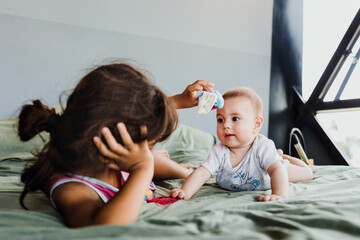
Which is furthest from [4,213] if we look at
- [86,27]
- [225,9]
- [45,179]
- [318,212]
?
[225,9]

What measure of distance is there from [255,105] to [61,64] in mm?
1594

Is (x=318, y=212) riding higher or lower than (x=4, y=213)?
higher

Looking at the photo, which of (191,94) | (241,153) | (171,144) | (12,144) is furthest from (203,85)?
(12,144)

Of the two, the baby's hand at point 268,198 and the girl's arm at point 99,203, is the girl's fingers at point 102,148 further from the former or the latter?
the baby's hand at point 268,198

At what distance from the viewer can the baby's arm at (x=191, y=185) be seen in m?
1.11

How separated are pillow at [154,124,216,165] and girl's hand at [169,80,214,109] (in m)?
0.70

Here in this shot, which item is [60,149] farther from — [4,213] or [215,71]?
[215,71]

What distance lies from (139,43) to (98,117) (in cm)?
196

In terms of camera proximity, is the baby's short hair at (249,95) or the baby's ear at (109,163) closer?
the baby's ear at (109,163)

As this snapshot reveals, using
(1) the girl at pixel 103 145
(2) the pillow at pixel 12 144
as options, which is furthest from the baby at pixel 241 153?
(2) the pillow at pixel 12 144

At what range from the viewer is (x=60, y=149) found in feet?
2.56

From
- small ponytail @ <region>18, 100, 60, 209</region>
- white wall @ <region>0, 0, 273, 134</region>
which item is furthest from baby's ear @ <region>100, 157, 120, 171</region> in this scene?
white wall @ <region>0, 0, 273, 134</region>

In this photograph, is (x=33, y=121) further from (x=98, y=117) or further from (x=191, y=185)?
(x=191, y=185)

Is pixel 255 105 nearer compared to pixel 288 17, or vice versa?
pixel 255 105
